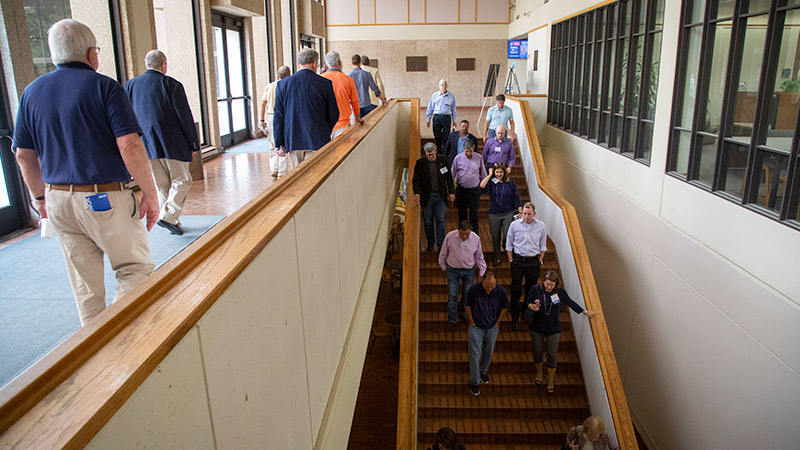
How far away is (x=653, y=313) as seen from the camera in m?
8.52

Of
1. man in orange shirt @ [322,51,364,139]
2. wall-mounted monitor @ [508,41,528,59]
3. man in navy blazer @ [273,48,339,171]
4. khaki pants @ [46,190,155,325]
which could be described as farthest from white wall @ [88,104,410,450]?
wall-mounted monitor @ [508,41,528,59]

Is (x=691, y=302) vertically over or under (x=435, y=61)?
under

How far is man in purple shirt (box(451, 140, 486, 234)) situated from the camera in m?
9.43

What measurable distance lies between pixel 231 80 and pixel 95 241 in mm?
11141

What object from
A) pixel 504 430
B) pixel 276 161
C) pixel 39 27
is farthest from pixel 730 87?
pixel 39 27

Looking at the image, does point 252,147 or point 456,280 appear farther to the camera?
point 252,147

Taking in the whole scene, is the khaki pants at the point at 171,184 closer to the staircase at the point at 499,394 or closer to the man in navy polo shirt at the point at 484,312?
the man in navy polo shirt at the point at 484,312

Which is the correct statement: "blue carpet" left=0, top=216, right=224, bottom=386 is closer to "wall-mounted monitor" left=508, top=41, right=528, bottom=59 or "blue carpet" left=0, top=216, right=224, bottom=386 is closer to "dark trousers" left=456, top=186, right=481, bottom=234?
"dark trousers" left=456, top=186, right=481, bottom=234

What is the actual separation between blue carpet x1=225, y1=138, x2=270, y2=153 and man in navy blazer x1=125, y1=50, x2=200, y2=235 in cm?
638

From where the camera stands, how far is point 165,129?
5371 mm

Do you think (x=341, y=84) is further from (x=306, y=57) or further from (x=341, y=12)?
(x=341, y=12)

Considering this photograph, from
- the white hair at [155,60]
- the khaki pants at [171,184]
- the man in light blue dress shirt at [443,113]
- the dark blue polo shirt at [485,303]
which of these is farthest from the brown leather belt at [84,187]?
the man in light blue dress shirt at [443,113]

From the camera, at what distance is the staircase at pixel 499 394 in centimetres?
881

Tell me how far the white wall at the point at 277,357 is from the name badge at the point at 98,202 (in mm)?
1239
